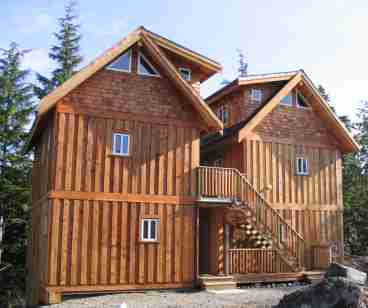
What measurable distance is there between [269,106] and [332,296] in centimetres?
1300

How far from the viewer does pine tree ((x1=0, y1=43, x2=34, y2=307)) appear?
32125 mm

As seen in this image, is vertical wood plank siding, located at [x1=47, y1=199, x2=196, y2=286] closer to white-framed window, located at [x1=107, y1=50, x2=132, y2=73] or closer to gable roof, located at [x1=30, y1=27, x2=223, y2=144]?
gable roof, located at [x1=30, y1=27, x2=223, y2=144]

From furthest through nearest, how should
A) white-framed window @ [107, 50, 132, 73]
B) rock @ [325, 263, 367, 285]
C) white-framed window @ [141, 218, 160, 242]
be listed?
white-framed window @ [107, 50, 132, 73]
white-framed window @ [141, 218, 160, 242]
rock @ [325, 263, 367, 285]

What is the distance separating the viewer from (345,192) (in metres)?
39.5

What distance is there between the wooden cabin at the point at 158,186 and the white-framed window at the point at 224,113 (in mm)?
1711

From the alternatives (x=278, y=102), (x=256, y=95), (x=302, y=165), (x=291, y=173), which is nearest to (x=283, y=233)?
(x=291, y=173)

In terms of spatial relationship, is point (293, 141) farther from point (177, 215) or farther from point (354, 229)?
point (354, 229)

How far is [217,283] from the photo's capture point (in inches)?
754

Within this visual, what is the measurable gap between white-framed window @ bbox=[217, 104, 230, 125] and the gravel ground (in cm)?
991

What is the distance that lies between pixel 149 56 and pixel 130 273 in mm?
8656

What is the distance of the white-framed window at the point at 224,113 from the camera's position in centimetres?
2578

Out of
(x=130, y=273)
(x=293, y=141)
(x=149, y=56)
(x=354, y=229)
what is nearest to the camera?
(x=130, y=273)

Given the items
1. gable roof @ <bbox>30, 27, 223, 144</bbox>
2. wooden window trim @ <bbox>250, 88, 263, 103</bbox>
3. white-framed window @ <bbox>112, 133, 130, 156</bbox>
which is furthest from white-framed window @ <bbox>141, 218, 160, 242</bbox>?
wooden window trim @ <bbox>250, 88, 263, 103</bbox>

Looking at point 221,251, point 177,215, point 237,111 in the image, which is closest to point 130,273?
point 177,215
